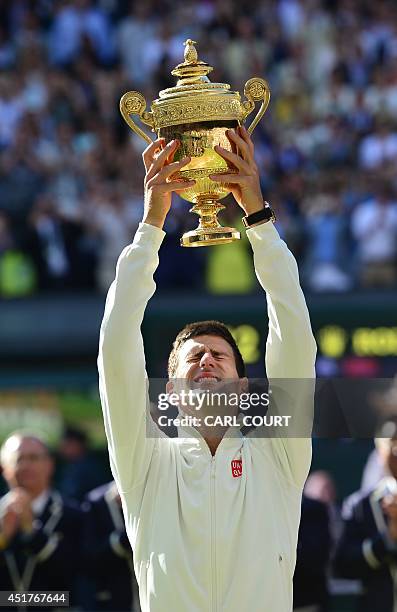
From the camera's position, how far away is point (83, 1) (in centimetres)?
1481

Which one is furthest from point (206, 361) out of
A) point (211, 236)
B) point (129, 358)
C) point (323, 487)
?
point (323, 487)

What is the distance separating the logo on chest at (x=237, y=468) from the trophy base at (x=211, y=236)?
2.49ft

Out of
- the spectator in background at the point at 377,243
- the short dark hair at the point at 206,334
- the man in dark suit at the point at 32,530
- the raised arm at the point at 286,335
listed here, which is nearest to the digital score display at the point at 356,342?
the spectator in background at the point at 377,243

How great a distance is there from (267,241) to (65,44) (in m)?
10.2

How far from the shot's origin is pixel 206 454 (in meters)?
4.58

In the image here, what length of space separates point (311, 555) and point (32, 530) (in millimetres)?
1430

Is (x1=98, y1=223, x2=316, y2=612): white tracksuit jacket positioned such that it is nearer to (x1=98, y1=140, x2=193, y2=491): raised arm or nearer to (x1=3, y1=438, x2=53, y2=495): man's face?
(x1=98, y1=140, x2=193, y2=491): raised arm

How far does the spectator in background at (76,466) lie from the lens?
10469 millimetres

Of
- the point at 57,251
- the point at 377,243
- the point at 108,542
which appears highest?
the point at 57,251

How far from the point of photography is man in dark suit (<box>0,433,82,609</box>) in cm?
Result: 782

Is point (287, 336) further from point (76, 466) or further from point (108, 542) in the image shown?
point (76, 466)

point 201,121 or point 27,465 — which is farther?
point 27,465

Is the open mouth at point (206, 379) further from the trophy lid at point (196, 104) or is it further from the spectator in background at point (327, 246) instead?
the spectator in background at point (327, 246)

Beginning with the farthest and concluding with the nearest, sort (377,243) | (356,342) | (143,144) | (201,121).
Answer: (143,144), (377,243), (356,342), (201,121)
